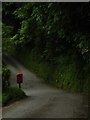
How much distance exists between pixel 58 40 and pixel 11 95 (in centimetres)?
810

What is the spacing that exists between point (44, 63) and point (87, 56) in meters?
11.0

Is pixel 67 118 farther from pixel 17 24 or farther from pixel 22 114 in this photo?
pixel 17 24

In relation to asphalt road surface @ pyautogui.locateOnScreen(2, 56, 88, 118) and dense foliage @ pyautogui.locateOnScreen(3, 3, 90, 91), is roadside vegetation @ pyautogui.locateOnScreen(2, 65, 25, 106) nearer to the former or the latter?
asphalt road surface @ pyautogui.locateOnScreen(2, 56, 88, 118)

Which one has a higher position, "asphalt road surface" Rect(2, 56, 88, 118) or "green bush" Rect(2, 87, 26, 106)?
"green bush" Rect(2, 87, 26, 106)

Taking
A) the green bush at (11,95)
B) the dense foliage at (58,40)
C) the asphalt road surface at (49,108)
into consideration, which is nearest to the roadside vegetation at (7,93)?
the green bush at (11,95)

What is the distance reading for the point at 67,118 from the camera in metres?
11.9

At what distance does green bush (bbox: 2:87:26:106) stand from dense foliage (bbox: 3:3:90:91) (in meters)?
2.30

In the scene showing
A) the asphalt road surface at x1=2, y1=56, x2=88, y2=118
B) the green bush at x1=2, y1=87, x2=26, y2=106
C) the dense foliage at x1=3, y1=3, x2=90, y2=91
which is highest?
the dense foliage at x1=3, y1=3, x2=90, y2=91

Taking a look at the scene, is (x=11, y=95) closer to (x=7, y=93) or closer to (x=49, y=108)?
(x=7, y=93)

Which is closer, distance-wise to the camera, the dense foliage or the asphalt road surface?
the asphalt road surface

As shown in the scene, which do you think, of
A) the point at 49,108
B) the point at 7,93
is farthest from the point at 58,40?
the point at 49,108

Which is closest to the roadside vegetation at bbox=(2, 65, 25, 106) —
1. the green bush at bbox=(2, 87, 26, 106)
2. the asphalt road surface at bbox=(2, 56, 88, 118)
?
the green bush at bbox=(2, 87, 26, 106)

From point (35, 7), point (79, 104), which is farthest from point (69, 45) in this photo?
point (79, 104)

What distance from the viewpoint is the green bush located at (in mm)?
16094
